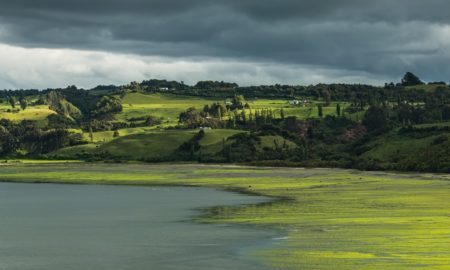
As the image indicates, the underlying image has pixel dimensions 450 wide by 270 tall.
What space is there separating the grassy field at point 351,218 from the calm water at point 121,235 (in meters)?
3.78

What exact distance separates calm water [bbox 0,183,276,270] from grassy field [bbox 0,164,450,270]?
378 cm

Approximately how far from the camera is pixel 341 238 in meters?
58.4

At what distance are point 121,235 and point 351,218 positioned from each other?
23.1 m

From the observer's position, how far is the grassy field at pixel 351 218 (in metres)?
49.0

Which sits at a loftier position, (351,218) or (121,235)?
(351,218)

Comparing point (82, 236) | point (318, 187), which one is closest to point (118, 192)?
point (318, 187)

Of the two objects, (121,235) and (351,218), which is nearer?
(121,235)

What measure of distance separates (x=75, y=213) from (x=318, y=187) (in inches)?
1931

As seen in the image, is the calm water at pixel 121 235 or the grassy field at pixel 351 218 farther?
the calm water at pixel 121 235

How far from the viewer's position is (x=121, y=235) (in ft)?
226

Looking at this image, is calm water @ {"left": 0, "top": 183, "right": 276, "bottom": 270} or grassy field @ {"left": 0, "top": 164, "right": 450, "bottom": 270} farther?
calm water @ {"left": 0, "top": 183, "right": 276, "bottom": 270}

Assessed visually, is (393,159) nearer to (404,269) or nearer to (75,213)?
(75,213)

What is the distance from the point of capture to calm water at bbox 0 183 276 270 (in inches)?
2047

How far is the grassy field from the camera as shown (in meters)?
49.0
